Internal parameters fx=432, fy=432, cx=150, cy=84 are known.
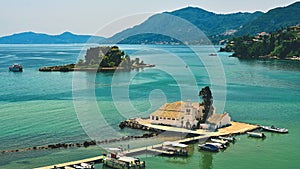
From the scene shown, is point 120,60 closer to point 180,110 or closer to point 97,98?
point 97,98

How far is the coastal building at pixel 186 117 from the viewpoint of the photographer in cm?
2823

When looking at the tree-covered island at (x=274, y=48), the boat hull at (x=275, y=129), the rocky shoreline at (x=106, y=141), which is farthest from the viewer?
the tree-covered island at (x=274, y=48)

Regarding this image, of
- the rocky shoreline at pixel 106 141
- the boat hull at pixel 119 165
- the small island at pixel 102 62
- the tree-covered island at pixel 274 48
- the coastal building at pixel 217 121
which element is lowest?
the boat hull at pixel 119 165

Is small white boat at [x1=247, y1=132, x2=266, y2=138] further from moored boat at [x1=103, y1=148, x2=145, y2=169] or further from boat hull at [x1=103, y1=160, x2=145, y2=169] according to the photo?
boat hull at [x1=103, y1=160, x2=145, y2=169]

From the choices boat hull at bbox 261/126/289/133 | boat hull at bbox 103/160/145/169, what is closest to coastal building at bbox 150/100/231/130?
boat hull at bbox 261/126/289/133

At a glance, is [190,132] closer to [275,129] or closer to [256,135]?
[256,135]

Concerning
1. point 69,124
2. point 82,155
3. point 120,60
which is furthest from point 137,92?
point 120,60

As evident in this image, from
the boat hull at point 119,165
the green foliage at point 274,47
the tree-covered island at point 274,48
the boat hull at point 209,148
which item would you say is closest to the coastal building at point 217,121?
the boat hull at point 209,148

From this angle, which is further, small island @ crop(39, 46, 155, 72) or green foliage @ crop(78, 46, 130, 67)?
green foliage @ crop(78, 46, 130, 67)

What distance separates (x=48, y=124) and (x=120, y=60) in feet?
159

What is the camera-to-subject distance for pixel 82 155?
2355 cm

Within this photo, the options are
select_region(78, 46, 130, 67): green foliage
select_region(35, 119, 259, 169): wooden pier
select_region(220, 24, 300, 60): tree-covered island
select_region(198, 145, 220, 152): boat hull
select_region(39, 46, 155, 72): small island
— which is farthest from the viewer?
select_region(220, 24, 300, 60): tree-covered island

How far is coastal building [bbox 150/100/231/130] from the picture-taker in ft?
92.6

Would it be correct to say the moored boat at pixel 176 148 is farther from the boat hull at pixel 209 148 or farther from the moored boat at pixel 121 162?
the moored boat at pixel 121 162
